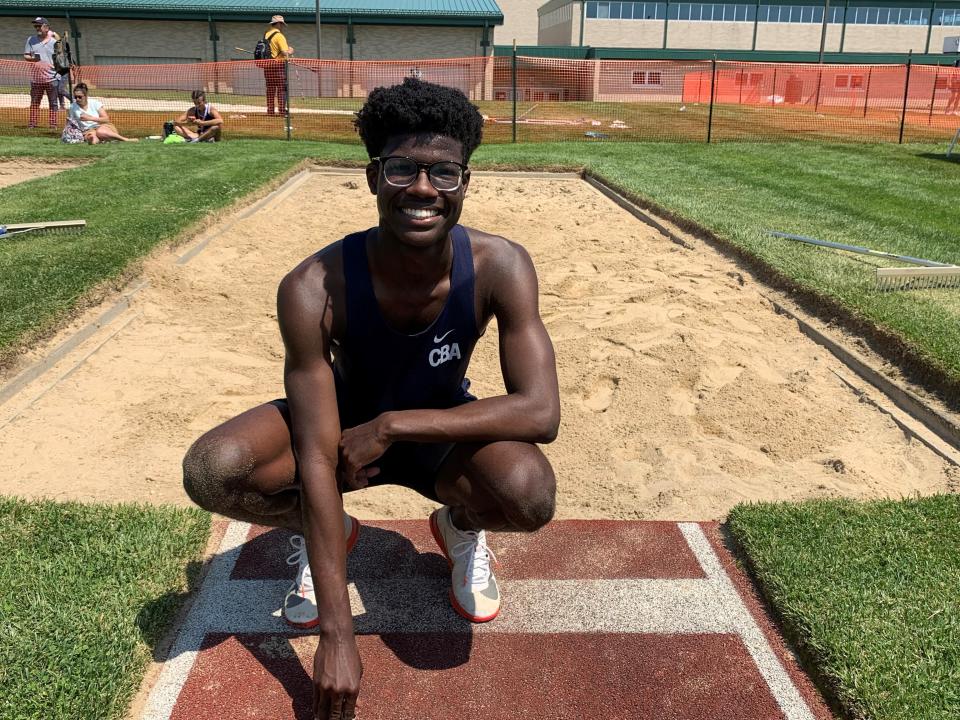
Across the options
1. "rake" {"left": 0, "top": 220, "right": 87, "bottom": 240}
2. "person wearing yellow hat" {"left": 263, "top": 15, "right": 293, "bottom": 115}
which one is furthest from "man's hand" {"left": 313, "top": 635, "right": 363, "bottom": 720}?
"person wearing yellow hat" {"left": 263, "top": 15, "right": 293, "bottom": 115}

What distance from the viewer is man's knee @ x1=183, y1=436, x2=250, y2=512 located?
2482 mm

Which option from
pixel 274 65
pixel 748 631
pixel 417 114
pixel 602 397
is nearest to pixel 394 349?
pixel 417 114

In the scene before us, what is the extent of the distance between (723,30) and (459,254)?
2130 inches

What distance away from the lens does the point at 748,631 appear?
2.72 metres

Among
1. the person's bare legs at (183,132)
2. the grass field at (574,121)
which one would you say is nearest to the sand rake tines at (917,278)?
the grass field at (574,121)

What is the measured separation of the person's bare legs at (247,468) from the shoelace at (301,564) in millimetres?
216

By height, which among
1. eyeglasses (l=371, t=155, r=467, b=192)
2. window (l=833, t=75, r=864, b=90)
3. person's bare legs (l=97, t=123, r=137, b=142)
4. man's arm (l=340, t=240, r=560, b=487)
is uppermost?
window (l=833, t=75, r=864, b=90)

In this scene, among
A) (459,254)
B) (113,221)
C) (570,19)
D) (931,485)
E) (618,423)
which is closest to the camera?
(459,254)

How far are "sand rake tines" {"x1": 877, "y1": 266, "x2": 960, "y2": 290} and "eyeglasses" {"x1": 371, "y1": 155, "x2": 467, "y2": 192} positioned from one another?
179 inches

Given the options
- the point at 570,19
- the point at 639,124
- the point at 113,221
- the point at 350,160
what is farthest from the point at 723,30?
the point at 113,221

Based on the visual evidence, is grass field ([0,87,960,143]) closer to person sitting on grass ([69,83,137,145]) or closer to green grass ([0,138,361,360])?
person sitting on grass ([69,83,137,145])

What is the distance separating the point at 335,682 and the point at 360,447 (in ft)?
2.14

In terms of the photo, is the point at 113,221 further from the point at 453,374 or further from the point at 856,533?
the point at 856,533

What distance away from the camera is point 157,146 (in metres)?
13.3
